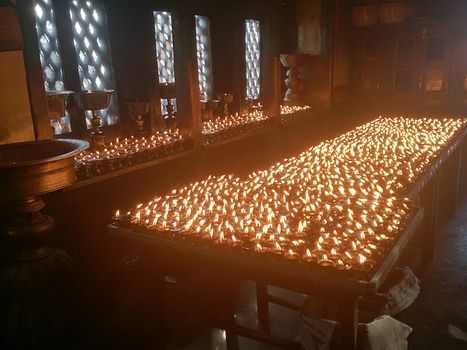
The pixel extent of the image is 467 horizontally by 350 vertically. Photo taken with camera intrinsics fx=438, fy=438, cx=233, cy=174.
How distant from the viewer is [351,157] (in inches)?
227

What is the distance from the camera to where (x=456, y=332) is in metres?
3.98

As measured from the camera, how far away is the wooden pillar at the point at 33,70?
4328 millimetres

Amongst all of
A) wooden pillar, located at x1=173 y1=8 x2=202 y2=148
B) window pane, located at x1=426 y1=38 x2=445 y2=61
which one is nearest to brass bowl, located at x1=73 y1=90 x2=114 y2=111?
wooden pillar, located at x1=173 y1=8 x2=202 y2=148

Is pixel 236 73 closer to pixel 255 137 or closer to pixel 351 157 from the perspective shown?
pixel 255 137

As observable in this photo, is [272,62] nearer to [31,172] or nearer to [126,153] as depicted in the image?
[126,153]

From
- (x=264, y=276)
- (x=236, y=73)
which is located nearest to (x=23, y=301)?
(x=264, y=276)

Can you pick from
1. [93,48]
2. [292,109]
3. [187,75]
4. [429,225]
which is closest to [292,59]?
[292,109]

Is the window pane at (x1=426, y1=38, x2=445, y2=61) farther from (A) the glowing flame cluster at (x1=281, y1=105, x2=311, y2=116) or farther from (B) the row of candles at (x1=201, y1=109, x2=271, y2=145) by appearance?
(B) the row of candles at (x1=201, y1=109, x2=271, y2=145)

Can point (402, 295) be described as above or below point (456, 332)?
above

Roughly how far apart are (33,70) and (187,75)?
2.44 meters

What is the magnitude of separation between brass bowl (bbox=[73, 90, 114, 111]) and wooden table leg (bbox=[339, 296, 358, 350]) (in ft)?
13.4

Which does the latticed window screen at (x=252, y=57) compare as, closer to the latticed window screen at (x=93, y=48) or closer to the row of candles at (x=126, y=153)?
the row of candles at (x=126, y=153)

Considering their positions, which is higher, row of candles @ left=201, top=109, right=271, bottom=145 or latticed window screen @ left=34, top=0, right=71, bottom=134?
latticed window screen @ left=34, top=0, right=71, bottom=134

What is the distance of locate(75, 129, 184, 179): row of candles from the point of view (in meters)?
4.93
